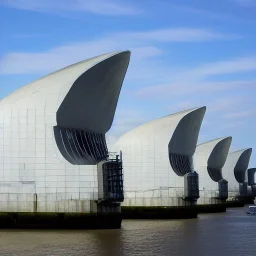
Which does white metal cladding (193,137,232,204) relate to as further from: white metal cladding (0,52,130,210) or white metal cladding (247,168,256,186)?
white metal cladding (0,52,130,210)

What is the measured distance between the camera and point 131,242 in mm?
35625

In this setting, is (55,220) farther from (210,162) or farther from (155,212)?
(210,162)

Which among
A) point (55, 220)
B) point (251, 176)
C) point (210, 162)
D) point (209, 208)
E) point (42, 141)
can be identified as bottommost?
point (55, 220)

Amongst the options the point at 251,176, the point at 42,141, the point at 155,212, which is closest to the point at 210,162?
the point at 155,212

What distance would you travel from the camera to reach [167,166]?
219 ft

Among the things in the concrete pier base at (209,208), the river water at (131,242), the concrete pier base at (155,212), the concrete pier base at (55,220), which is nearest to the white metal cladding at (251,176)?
the concrete pier base at (209,208)

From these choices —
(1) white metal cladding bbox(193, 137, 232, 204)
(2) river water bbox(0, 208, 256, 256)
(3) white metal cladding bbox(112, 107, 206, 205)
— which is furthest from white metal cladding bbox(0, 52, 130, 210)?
(1) white metal cladding bbox(193, 137, 232, 204)

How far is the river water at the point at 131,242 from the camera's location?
3108 centimetres

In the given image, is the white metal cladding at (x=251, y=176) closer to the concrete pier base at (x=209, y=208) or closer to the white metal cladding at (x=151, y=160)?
the concrete pier base at (x=209, y=208)

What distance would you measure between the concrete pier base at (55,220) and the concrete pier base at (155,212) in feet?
56.6

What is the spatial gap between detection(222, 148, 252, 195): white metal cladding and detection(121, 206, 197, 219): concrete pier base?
48.4 m

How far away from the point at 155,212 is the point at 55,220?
19.7m

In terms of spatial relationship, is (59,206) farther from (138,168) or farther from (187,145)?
(187,145)

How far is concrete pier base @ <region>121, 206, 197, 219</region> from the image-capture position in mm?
60875
